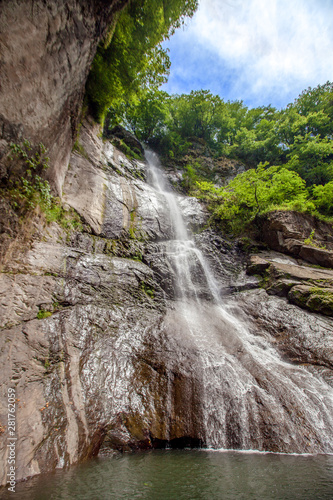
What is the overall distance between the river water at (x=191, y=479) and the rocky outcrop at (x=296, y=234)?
8.30 meters

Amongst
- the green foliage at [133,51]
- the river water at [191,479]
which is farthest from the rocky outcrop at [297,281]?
the green foliage at [133,51]

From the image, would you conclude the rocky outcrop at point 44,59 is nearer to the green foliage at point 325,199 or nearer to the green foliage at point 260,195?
the green foliage at point 260,195

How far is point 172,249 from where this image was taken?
9.91m

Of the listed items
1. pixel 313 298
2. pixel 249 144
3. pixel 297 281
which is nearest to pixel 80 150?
pixel 297 281

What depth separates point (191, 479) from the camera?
2479 mm

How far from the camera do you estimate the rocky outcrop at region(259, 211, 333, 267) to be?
9.76 m

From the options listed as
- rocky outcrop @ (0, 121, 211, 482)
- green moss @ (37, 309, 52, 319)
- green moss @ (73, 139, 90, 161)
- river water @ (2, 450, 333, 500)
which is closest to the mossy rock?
river water @ (2, 450, 333, 500)

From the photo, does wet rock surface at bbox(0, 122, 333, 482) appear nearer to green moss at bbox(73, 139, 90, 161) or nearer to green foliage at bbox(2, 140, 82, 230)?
green foliage at bbox(2, 140, 82, 230)

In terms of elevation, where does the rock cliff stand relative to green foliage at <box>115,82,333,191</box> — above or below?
below

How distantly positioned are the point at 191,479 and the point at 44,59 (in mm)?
7601

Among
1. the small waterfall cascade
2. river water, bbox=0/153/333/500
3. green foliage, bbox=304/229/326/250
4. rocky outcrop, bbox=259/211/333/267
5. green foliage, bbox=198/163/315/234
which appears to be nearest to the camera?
river water, bbox=0/153/333/500

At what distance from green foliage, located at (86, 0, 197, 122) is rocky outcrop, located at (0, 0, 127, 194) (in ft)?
9.23

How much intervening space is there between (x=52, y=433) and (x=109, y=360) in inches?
63.1

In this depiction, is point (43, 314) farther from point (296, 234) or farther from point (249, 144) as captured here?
point (249, 144)
